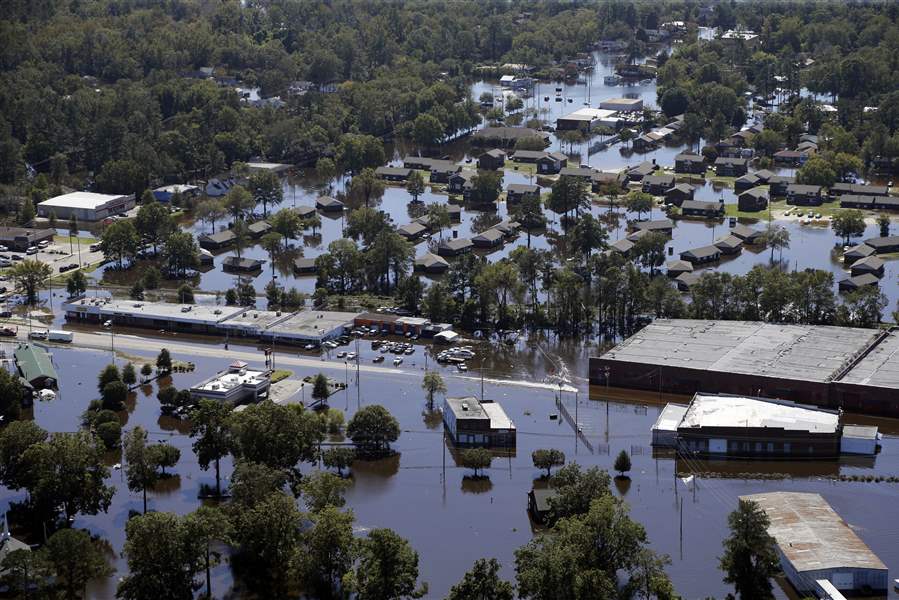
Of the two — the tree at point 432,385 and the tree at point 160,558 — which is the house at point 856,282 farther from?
the tree at point 160,558

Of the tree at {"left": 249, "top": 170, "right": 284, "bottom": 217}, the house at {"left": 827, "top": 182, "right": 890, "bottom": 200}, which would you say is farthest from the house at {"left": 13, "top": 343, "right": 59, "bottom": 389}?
the house at {"left": 827, "top": 182, "right": 890, "bottom": 200}

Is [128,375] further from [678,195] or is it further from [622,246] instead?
[678,195]

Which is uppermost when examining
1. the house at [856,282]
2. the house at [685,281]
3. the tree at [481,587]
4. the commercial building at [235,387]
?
the tree at [481,587]

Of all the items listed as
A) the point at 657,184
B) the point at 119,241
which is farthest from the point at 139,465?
the point at 657,184

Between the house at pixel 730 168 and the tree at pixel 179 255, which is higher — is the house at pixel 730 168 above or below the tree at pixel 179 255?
below

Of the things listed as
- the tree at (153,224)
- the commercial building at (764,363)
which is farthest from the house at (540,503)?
the tree at (153,224)

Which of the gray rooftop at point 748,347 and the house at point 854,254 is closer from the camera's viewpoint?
the gray rooftop at point 748,347

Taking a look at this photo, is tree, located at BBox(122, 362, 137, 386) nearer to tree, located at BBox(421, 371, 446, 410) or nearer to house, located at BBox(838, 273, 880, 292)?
tree, located at BBox(421, 371, 446, 410)
